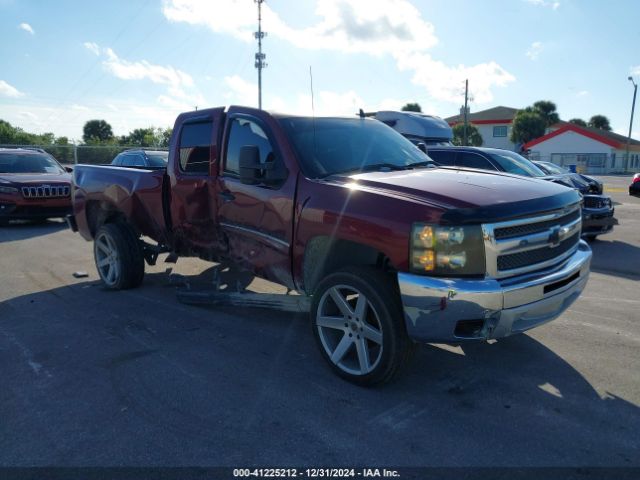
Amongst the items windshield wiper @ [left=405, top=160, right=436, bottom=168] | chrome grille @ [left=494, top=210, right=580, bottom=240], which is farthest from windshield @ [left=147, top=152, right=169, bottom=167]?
chrome grille @ [left=494, top=210, right=580, bottom=240]

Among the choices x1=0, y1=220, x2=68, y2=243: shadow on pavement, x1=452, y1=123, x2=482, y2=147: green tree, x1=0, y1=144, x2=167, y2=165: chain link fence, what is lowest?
x1=0, y1=220, x2=68, y2=243: shadow on pavement

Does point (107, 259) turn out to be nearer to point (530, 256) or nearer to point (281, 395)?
point (281, 395)

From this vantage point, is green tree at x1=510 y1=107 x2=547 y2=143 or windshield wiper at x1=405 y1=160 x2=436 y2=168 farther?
green tree at x1=510 y1=107 x2=547 y2=143

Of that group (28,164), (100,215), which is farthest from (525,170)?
(28,164)

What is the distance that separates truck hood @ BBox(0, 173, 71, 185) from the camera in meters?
11.0

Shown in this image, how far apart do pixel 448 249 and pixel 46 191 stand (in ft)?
34.6

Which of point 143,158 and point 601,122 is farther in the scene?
point 601,122

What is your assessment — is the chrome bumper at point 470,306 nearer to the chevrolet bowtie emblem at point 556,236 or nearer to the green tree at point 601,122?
the chevrolet bowtie emblem at point 556,236

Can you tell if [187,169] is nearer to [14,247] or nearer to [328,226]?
[328,226]

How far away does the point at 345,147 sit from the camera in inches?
175

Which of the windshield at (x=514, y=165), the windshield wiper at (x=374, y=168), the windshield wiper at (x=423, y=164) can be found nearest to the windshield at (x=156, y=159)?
the windshield at (x=514, y=165)

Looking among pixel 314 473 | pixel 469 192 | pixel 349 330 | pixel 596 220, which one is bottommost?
pixel 314 473

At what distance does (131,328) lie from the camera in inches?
192

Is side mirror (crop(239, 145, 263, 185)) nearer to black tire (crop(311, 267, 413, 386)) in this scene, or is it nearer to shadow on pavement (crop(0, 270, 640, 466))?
black tire (crop(311, 267, 413, 386))
